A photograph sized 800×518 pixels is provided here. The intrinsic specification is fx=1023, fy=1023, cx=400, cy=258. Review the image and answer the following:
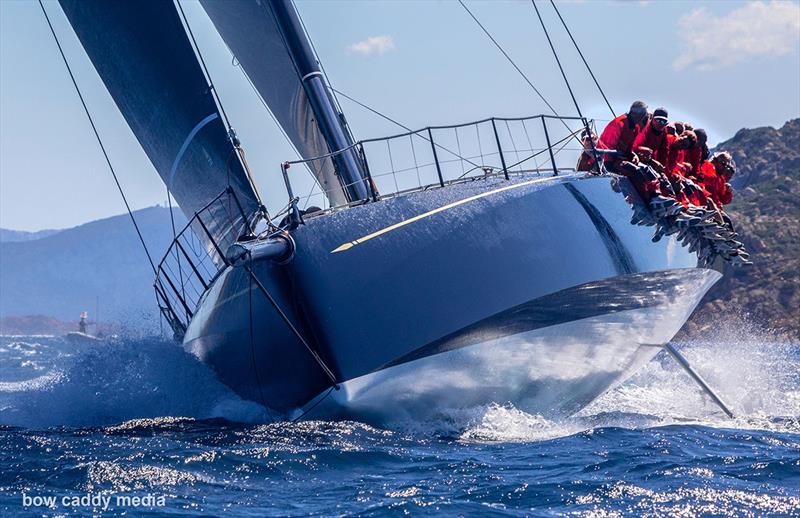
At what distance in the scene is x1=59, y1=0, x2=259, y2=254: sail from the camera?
959 cm

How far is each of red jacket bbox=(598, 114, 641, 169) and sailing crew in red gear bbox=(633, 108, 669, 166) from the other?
0.22 feet

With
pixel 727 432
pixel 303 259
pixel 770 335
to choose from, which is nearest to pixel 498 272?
pixel 303 259

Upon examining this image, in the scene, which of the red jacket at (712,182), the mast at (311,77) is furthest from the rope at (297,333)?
the red jacket at (712,182)

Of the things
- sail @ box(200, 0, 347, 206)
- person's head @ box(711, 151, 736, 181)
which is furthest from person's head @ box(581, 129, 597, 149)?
sail @ box(200, 0, 347, 206)

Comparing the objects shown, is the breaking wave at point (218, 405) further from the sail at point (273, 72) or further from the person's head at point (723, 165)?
the sail at point (273, 72)

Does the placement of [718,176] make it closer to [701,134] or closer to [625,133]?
[701,134]

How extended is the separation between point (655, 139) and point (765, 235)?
37.9 meters

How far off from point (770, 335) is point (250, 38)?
30.2 metres

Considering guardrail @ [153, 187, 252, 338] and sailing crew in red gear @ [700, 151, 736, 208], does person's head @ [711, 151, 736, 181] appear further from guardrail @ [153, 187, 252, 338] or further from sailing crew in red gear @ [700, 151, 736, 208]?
guardrail @ [153, 187, 252, 338]

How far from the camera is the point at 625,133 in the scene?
9688mm

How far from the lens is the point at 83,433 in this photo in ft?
26.4

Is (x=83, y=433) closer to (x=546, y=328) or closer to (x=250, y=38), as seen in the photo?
(x=546, y=328)

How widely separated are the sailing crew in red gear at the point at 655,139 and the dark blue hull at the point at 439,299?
0.88 metres

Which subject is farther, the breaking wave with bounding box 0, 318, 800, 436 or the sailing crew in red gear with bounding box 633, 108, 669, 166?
the sailing crew in red gear with bounding box 633, 108, 669, 166
